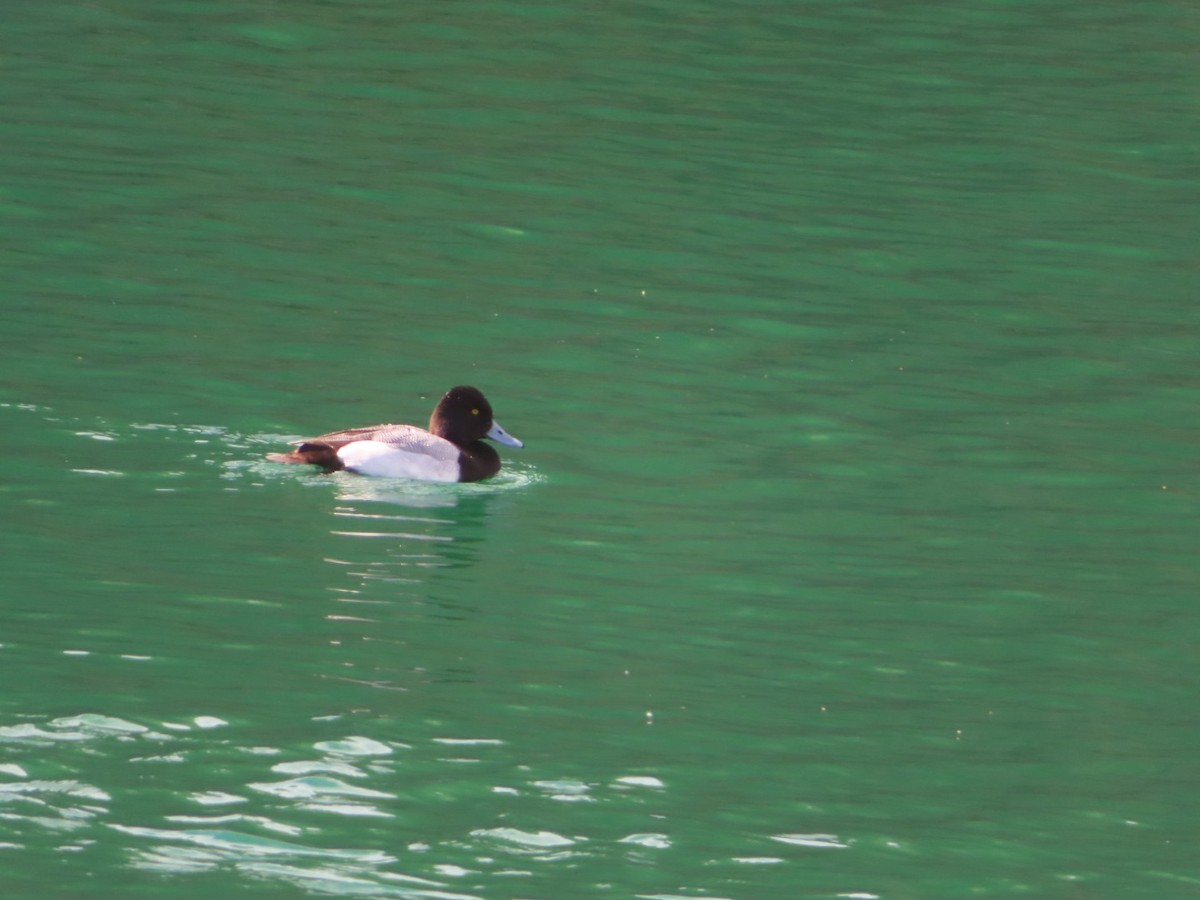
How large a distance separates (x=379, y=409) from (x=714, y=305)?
10.3ft

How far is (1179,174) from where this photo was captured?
20.0m

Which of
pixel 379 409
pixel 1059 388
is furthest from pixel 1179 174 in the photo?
pixel 379 409

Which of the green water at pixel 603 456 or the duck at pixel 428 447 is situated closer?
the green water at pixel 603 456

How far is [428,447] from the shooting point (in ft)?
41.5

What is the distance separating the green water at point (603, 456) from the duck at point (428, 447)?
0.52 feet

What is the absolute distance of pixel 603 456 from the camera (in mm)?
12719

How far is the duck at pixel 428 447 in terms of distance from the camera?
12031 mm

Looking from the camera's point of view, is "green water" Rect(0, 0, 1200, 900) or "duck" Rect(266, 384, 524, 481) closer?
"green water" Rect(0, 0, 1200, 900)

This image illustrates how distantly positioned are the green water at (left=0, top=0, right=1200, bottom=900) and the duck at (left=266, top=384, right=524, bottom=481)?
6.2 inches

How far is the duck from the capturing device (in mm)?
12031

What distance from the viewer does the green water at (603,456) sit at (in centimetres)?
796

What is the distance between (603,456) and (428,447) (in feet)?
3.19

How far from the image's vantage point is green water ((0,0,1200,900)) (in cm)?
796

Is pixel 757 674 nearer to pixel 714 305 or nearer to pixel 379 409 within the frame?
pixel 379 409
